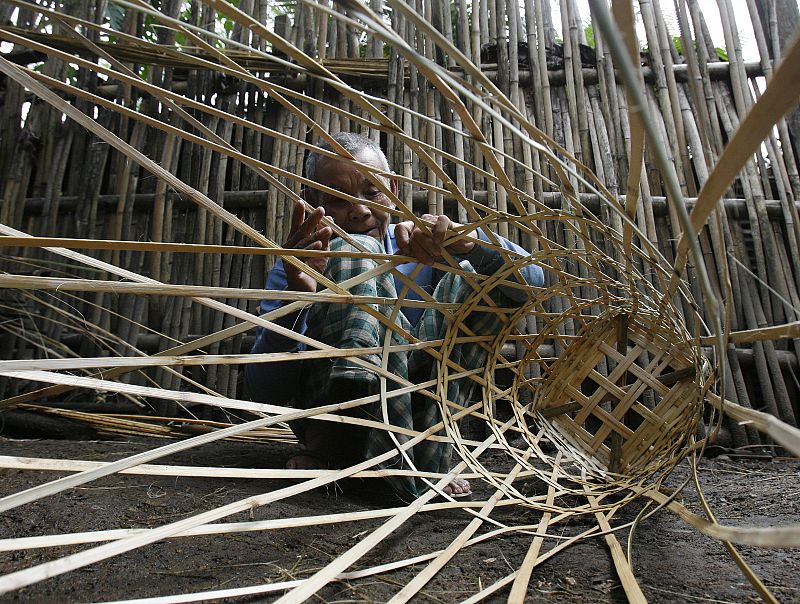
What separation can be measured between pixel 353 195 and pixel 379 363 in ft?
1.47

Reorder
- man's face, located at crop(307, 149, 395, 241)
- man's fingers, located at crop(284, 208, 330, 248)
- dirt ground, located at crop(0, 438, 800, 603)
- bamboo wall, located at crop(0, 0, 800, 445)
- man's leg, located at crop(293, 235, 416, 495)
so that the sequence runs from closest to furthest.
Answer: dirt ground, located at crop(0, 438, 800, 603)
man's fingers, located at crop(284, 208, 330, 248)
man's leg, located at crop(293, 235, 416, 495)
man's face, located at crop(307, 149, 395, 241)
bamboo wall, located at crop(0, 0, 800, 445)

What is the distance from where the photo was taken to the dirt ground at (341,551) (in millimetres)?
618

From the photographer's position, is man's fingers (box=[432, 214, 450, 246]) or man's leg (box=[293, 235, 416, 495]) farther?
man's leg (box=[293, 235, 416, 495])

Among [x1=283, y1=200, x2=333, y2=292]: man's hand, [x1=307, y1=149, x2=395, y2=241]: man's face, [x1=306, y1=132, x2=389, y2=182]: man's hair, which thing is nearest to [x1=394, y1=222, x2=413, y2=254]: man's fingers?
[x1=283, y1=200, x2=333, y2=292]: man's hand

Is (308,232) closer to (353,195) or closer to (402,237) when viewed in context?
(402,237)

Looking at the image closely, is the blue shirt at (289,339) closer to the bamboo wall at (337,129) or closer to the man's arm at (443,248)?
the man's arm at (443,248)

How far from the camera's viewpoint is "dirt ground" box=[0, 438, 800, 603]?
2.03 feet

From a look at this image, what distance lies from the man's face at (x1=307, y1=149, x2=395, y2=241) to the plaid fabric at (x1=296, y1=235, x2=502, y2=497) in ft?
0.33

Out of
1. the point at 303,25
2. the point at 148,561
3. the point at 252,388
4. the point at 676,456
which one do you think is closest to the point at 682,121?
the point at 303,25

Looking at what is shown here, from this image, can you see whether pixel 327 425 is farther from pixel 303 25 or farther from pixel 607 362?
pixel 303 25

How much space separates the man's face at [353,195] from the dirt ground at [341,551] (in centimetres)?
57

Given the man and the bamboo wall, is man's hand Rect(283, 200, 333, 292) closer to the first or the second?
the man

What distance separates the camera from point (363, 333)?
3.51 ft

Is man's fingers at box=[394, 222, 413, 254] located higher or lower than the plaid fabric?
higher
